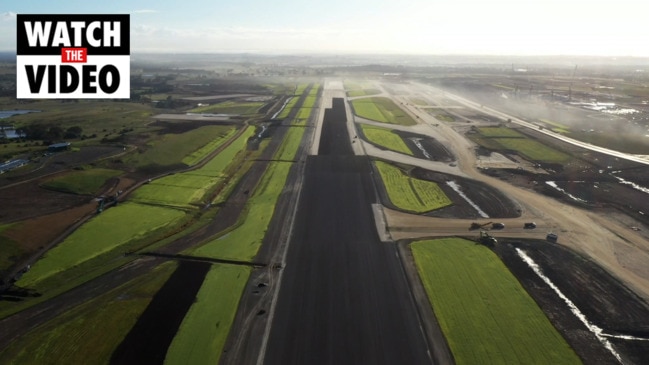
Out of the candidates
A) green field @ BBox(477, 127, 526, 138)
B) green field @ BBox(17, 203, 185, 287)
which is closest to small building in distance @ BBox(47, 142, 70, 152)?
green field @ BBox(17, 203, 185, 287)

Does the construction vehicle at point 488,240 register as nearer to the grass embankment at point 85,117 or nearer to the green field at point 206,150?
the green field at point 206,150

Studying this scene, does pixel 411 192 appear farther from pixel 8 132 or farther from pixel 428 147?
pixel 8 132

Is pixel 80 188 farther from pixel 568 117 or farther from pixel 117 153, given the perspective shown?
pixel 568 117

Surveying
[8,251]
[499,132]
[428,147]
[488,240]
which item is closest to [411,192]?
[488,240]

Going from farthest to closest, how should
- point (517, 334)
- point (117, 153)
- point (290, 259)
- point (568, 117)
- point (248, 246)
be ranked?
point (568, 117) < point (117, 153) < point (248, 246) < point (290, 259) < point (517, 334)

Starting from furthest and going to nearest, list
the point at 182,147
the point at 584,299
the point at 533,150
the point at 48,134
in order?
the point at 48,134 < the point at 533,150 < the point at 182,147 < the point at 584,299

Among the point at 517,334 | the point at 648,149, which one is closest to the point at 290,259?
the point at 517,334
